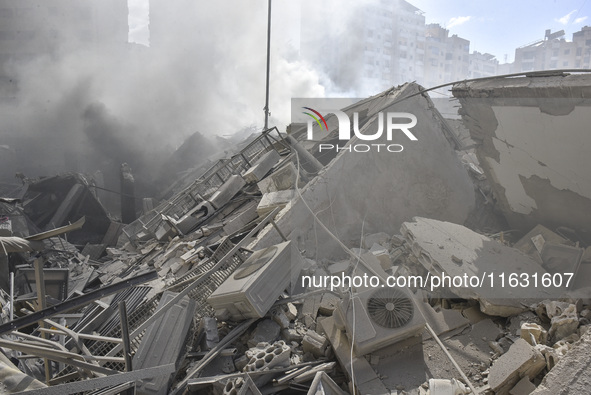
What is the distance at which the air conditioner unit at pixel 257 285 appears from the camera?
3748 millimetres

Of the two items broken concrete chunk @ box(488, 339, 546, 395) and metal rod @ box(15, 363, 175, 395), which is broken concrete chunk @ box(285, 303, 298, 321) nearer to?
metal rod @ box(15, 363, 175, 395)

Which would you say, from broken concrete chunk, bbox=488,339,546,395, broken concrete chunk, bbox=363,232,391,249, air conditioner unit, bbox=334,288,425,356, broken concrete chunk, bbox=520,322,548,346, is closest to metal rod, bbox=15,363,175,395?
air conditioner unit, bbox=334,288,425,356

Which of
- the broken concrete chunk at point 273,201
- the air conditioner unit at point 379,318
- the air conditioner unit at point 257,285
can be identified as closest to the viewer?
the air conditioner unit at point 379,318

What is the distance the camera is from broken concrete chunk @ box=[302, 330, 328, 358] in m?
3.52

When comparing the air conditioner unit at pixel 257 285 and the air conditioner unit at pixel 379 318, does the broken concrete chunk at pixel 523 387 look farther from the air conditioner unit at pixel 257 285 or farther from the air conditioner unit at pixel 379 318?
the air conditioner unit at pixel 257 285

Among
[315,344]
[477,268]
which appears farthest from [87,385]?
[477,268]

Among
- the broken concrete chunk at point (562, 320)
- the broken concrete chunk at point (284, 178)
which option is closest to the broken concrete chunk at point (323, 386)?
the broken concrete chunk at point (562, 320)

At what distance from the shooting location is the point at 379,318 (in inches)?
135

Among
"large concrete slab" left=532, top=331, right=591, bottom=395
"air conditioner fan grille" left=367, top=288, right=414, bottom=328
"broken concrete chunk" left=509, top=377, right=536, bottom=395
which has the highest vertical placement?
"large concrete slab" left=532, top=331, right=591, bottom=395

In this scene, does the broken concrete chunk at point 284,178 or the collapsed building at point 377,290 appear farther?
the broken concrete chunk at point 284,178

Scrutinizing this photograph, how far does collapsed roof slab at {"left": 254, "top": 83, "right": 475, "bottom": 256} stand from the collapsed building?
2 cm

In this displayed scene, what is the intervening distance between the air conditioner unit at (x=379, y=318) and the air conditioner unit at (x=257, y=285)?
728 millimetres

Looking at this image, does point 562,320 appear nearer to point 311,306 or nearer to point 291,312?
point 311,306

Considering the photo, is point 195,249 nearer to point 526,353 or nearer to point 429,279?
point 429,279
